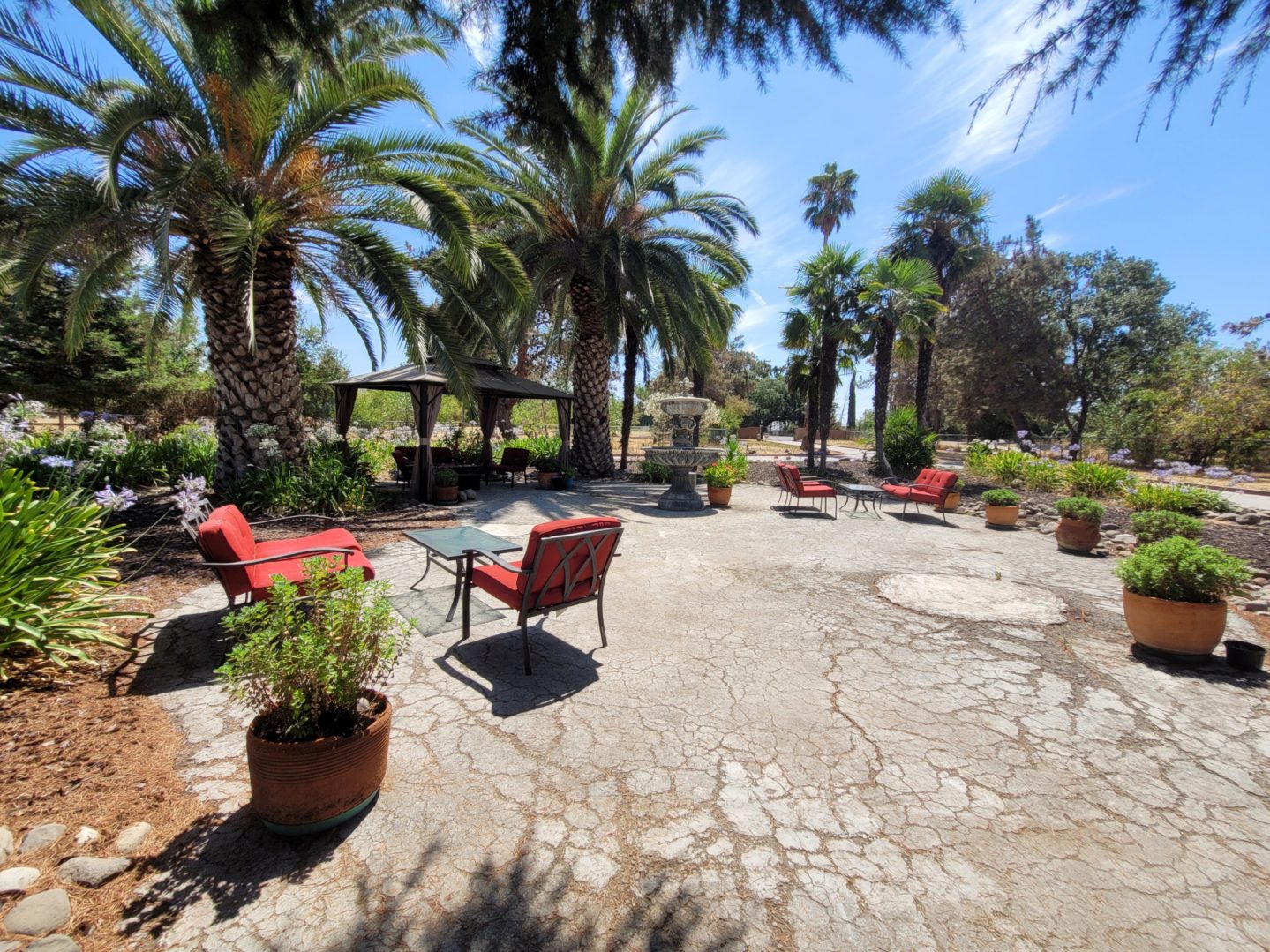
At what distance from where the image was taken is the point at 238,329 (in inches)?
311

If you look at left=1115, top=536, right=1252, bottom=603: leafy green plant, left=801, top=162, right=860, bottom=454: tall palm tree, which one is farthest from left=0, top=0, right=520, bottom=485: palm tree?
left=801, top=162, right=860, bottom=454: tall palm tree

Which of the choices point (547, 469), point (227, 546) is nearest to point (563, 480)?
point (547, 469)

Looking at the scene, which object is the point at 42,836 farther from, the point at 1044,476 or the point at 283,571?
the point at 1044,476

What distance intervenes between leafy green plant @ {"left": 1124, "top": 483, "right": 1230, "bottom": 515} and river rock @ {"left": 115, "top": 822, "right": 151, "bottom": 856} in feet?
43.3

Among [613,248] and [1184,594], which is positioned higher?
[613,248]

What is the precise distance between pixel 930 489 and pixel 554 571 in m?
9.18

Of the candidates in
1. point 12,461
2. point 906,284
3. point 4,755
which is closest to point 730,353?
point 906,284

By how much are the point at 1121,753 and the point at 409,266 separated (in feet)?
30.6

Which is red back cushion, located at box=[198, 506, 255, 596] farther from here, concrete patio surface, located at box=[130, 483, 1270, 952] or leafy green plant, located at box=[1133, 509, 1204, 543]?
leafy green plant, located at box=[1133, 509, 1204, 543]

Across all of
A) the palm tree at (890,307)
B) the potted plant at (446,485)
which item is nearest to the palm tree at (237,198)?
the potted plant at (446,485)

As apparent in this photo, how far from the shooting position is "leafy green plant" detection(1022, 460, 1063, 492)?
1294 centimetres

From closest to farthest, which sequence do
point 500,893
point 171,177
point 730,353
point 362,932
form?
point 362,932
point 500,893
point 171,177
point 730,353

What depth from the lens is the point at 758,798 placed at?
2.47 m

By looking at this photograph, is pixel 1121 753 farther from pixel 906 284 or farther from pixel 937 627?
pixel 906 284
